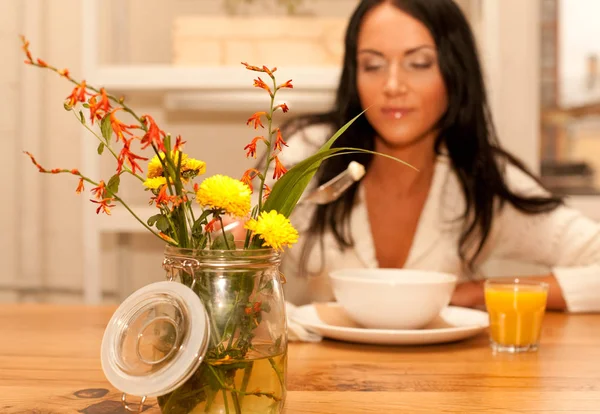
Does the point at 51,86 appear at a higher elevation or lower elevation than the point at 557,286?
higher

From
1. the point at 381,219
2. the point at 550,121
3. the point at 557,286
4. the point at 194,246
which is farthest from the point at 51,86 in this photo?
the point at 194,246

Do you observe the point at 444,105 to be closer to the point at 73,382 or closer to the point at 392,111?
the point at 392,111

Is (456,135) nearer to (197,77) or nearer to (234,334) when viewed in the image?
(197,77)

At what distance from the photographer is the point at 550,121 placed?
103 inches

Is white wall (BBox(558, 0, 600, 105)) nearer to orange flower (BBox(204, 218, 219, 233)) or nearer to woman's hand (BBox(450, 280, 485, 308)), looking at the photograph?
woman's hand (BBox(450, 280, 485, 308))

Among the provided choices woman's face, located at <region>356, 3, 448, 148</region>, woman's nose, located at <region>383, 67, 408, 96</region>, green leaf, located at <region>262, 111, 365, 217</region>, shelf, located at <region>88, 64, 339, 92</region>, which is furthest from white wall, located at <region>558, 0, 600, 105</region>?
green leaf, located at <region>262, 111, 365, 217</region>

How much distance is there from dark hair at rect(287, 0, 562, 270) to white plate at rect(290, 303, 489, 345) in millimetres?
643

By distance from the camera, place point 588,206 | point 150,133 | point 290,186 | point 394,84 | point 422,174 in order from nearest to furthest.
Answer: point 150,133, point 290,186, point 394,84, point 422,174, point 588,206

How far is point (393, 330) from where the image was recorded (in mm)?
1044

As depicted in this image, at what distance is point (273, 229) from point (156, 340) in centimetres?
13

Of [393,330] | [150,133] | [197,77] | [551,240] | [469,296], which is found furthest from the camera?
[197,77]

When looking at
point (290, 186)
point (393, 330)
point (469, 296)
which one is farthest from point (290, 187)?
point (469, 296)

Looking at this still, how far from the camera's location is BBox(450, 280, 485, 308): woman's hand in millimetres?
1450

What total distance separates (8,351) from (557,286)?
98 cm
